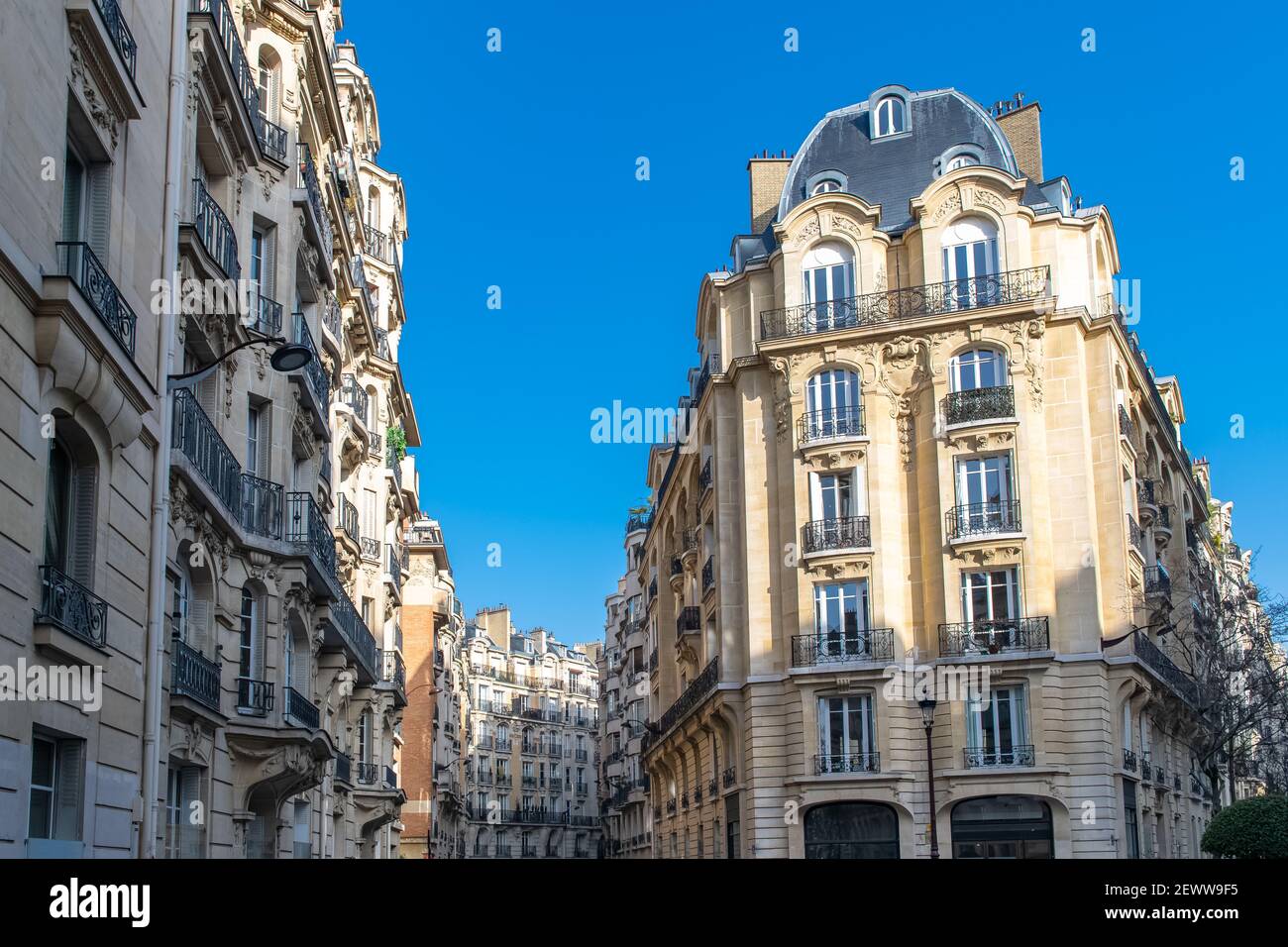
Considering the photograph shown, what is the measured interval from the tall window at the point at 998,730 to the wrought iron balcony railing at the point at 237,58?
23.8m

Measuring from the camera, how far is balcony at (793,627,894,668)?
3775 centimetres

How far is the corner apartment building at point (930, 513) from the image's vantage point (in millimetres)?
36750

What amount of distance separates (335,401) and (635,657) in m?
44.8

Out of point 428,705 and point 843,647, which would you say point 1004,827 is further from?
point 428,705

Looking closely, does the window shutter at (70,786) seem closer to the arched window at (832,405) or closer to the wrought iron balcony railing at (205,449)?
the wrought iron balcony railing at (205,449)

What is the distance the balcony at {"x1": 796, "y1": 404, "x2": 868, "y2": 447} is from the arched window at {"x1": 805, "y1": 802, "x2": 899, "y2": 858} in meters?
10.2

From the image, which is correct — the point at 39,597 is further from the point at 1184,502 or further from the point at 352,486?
the point at 1184,502

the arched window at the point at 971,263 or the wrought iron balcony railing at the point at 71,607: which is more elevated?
the arched window at the point at 971,263

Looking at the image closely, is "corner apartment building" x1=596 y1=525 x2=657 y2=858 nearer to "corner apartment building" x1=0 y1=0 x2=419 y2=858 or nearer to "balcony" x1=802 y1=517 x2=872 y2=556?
"balcony" x1=802 y1=517 x2=872 y2=556

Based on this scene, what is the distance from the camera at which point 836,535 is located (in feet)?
128

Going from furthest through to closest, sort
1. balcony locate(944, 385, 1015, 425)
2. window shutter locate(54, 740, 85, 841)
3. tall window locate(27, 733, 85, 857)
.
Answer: balcony locate(944, 385, 1015, 425) < window shutter locate(54, 740, 85, 841) < tall window locate(27, 733, 85, 857)

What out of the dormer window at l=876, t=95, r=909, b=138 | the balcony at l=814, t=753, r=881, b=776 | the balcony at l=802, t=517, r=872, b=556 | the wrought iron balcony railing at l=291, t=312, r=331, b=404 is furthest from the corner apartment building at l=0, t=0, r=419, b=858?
the dormer window at l=876, t=95, r=909, b=138

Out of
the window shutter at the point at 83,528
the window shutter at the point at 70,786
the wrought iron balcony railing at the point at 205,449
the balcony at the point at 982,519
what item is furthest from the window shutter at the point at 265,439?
the balcony at the point at 982,519

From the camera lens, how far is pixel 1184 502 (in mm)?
57531
